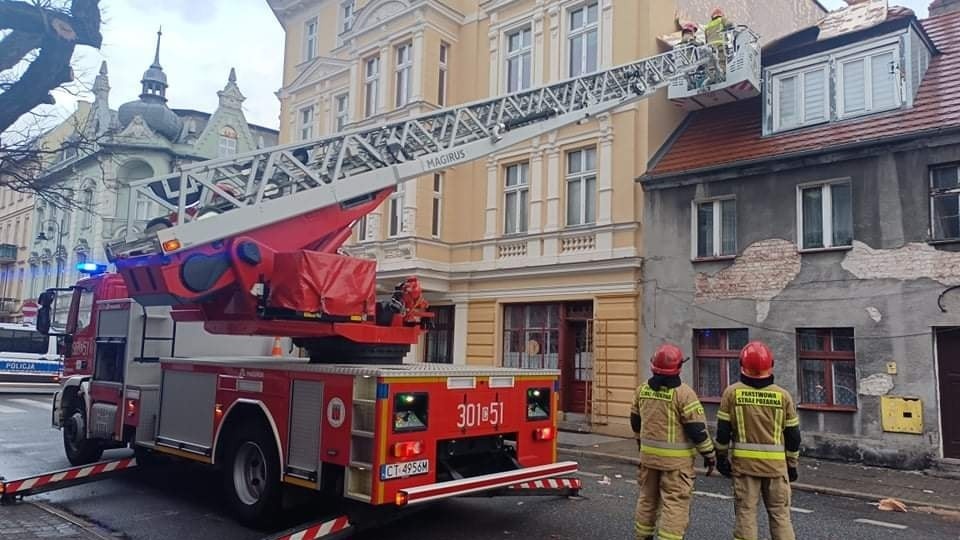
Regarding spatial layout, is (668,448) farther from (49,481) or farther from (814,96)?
(814,96)

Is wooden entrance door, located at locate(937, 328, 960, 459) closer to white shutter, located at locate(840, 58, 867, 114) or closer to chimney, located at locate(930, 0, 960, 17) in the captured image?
white shutter, located at locate(840, 58, 867, 114)

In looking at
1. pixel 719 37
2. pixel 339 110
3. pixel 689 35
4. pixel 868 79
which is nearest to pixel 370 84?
pixel 339 110

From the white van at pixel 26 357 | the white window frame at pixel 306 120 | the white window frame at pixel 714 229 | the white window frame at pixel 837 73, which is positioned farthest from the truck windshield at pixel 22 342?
the white window frame at pixel 837 73

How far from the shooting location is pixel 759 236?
1363 cm

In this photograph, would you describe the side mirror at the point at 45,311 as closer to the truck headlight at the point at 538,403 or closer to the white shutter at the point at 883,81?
the truck headlight at the point at 538,403

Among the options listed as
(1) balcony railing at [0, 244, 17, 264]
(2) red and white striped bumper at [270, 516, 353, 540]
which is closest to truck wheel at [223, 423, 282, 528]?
(2) red and white striped bumper at [270, 516, 353, 540]

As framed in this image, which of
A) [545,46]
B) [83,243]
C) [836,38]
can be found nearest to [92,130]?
[545,46]

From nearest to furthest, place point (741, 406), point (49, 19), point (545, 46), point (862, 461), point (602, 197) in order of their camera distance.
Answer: point (49, 19) < point (741, 406) < point (862, 461) < point (602, 197) < point (545, 46)

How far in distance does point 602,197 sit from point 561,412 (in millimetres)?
4781

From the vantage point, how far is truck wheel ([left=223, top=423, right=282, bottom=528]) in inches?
268

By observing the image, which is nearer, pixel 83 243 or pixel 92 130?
pixel 92 130

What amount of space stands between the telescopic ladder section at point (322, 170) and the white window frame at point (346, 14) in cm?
1417

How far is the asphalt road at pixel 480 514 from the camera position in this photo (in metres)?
6.90

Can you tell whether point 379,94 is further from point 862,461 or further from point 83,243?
point 83,243
